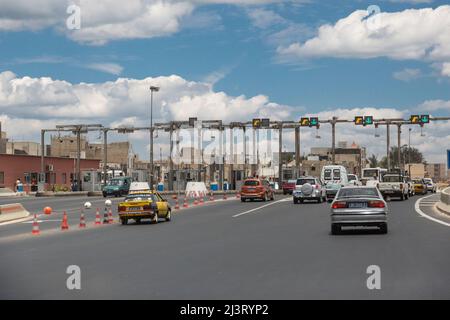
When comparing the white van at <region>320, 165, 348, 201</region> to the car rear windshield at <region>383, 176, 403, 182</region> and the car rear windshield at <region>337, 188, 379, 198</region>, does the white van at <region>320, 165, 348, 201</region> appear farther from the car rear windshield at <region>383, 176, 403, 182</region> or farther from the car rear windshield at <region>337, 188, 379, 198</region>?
the car rear windshield at <region>337, 188, 379, 198</region>

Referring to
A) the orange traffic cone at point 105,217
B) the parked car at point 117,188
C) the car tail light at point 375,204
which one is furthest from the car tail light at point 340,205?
the parked car at point 117,188

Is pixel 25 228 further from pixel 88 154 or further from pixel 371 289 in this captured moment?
pixel 88 154

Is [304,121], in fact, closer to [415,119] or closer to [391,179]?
[415,119]

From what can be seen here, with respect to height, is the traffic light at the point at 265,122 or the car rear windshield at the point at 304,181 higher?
the traffic light at the point at 265,122

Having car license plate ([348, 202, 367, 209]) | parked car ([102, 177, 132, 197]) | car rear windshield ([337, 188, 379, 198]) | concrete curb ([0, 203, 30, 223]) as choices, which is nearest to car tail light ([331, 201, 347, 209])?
car license plate ([348, 202, 367, 209])

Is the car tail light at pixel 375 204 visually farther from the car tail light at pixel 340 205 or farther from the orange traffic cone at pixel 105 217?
the orange traffic cone at pixel 105 217

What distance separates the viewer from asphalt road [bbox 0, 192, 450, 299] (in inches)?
459

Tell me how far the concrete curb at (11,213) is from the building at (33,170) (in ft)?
166

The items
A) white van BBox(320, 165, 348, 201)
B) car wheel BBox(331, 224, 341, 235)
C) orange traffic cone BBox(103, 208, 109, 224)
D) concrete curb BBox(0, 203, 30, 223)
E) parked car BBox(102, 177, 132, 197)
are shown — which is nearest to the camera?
car wheel BBox(331, 224, 341, 235)

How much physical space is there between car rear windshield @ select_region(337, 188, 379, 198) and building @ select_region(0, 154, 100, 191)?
2662 inches

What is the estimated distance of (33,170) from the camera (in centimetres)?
10206

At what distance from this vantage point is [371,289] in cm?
1162

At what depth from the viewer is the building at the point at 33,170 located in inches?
3723

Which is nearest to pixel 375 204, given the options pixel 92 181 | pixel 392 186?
pixel 392 186
